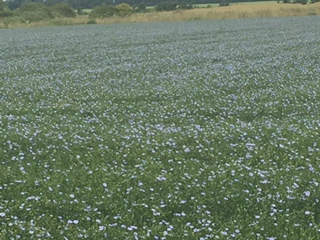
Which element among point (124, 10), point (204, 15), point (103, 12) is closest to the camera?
point (204, 15)

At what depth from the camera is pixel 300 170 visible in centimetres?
874

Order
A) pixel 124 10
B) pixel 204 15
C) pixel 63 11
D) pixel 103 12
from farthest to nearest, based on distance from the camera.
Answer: pixel 63 11, pixel 124 10, pixel 103 12, pixel 204 15

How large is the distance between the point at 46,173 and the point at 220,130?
14.6 feet

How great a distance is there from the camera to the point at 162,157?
964 centimetres

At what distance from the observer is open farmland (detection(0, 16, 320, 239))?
269 inches

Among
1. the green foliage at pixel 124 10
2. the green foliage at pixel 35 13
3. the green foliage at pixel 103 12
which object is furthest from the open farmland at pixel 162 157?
the green foliage at pixel 124 10

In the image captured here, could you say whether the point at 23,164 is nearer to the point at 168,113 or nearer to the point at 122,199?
the point at 122,199

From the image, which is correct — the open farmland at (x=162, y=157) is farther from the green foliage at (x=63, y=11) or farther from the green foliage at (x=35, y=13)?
the green foliage at (x=63, y=11)

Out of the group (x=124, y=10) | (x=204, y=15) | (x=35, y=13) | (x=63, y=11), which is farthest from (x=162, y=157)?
(x=63, y=11)

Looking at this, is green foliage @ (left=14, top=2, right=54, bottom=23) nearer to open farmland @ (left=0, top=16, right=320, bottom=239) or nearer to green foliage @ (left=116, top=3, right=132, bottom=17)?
green foliage @ (left=116, top=3, right=132, bottom=17)

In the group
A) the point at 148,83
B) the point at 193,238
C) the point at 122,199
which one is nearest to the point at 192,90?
the point at 148,83

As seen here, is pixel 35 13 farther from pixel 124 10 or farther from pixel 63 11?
pixel 124 10

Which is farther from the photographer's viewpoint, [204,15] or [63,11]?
[63,11]

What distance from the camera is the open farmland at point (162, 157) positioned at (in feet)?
22.4
